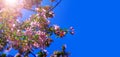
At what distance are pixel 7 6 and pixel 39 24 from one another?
1.31 m

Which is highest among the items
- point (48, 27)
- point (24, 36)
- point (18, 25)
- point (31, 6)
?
point (31, 6)

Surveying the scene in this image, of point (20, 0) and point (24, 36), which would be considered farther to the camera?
point (20, 0)

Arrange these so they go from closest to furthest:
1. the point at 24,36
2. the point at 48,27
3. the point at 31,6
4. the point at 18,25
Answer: the point at 24,36, the point at 18,25, the point at 48,27, the point at 31,6

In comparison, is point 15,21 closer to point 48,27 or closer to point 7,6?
point 7,6

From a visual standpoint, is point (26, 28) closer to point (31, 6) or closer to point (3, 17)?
point (3, 17)

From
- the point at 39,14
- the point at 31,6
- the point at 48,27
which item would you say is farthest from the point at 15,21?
the point at 31,6

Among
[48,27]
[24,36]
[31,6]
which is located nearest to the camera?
[24,36]

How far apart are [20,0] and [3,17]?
5.70ft

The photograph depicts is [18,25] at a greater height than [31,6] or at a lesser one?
lesser

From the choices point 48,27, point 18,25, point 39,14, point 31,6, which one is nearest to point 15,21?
point 18,25

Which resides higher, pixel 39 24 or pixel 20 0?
pixel 20 0

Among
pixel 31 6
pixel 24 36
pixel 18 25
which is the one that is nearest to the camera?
pixel 24 36

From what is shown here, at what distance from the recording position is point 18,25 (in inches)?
497

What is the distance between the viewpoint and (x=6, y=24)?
1190 cm
